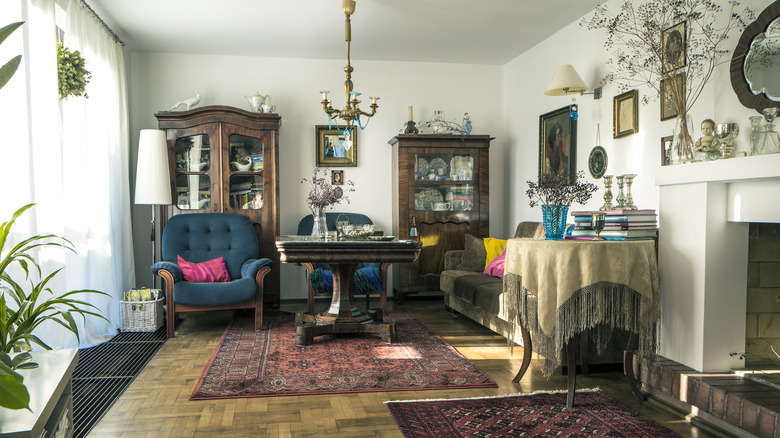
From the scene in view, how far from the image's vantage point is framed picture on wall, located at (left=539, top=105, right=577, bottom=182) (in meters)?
4.79

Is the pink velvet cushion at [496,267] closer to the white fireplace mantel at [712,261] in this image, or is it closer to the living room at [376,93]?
the living room at [376,93]

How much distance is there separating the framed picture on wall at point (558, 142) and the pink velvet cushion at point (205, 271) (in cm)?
299

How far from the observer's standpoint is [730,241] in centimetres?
266

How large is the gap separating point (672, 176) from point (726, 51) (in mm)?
741

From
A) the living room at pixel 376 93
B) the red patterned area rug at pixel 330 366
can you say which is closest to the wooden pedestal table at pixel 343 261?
the red patterned area rug at pixel 330 366

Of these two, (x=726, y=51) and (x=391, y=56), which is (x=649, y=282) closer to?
(x=726, y=51)

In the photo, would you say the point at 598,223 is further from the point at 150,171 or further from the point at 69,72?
the point at 150,171

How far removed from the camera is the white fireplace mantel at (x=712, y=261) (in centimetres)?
259

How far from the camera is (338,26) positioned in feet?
16.0

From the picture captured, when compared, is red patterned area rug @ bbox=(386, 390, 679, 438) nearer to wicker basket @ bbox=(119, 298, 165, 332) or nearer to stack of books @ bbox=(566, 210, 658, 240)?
stack of books @ bbox=(566, 210, 658, 240)

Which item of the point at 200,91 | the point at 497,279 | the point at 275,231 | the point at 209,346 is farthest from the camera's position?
the point at 200,91

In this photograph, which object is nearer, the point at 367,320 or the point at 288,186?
the point at 367,320

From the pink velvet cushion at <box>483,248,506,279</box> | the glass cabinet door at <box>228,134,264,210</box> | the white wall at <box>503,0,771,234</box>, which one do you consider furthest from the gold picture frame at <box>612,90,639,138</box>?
the glass cabinet door at <box>228,134,264,210</box>

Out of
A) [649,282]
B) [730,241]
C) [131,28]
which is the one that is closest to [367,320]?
[649,282]
